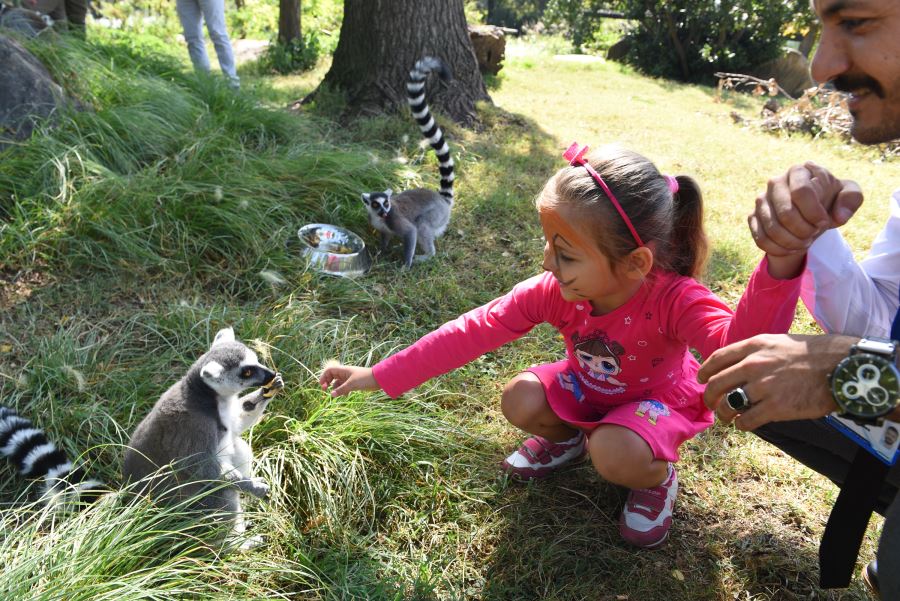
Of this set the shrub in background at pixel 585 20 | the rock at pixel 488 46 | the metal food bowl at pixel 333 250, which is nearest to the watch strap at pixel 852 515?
the metal food bowl at pixel 333 250

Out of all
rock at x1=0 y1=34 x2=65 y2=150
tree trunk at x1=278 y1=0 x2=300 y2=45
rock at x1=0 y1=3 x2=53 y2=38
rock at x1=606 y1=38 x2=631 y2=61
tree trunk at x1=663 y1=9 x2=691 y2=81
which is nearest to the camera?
rock at x1=0 y1=34 x2=65 y2=150

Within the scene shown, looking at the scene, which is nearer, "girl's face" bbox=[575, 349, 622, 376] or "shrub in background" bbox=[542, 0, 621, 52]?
"girl's face" bbox=[575, 349, 622, 376]

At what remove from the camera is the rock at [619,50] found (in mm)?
15711

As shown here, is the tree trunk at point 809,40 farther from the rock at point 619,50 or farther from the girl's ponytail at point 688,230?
the girl's ponytail at point 688,230

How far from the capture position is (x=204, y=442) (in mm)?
2096

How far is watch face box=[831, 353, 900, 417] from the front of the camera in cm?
130

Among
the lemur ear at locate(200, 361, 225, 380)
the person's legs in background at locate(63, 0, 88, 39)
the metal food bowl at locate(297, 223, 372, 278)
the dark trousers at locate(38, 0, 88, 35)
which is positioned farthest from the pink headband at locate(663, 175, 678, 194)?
the person's legs in background at locate(63, 0, 88, 39)

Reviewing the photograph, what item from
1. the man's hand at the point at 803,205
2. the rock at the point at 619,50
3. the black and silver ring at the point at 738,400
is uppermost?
the man's hand at the point at 803,205

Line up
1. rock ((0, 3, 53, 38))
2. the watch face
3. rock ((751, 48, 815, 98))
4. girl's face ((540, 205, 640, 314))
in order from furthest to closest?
1. rock ((751, 48, 815, 98))
2. rock ((0, 3, 53, 38))
3. girl's face ((540, 205, 640, 314))
4. the watch face

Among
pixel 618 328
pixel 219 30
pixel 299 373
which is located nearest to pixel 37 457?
pixel 299 373

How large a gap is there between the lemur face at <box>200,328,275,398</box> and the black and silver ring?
158 centimetres

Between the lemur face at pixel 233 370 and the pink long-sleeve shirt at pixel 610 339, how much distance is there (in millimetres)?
464

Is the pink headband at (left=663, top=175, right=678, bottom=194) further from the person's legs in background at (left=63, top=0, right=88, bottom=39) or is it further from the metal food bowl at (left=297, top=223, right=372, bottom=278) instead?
the person's legs in background at (left=63, top=0, right=88, bottom=39)

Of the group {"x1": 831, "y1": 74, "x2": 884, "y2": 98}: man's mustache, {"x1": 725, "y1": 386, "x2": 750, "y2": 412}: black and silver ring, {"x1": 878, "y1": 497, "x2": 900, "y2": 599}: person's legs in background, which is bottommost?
{"x1": 878, "y1": 497, "x2": 900, "y2": 599}: person's legs in background
